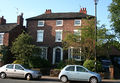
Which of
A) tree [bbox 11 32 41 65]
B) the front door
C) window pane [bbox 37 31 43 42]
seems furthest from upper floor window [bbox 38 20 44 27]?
tree [bbox 11 32 41 65]

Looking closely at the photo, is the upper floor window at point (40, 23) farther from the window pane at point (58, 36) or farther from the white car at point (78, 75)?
the white car at point (78, 75)

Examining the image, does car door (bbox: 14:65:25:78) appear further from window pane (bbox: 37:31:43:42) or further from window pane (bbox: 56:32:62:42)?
window pane (bbox: 37:31:43:42)

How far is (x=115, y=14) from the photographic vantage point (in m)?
18.6

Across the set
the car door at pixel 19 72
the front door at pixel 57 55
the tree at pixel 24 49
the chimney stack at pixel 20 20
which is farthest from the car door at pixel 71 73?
the chimney stack at pixel 20 20

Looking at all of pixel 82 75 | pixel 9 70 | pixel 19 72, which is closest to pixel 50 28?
pixel 9 70

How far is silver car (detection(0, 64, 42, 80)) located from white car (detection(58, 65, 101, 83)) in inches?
117

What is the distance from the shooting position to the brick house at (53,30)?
89.3 feet

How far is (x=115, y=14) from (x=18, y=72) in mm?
13011

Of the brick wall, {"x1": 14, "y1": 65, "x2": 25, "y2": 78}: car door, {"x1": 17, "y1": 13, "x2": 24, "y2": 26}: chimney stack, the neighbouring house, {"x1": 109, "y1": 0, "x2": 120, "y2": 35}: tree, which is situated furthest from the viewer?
{"x1": 17, "y1": 13, "x2": 24, "y2": 26}: chimney stack

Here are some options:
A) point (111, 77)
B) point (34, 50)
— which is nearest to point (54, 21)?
point (34, 50)

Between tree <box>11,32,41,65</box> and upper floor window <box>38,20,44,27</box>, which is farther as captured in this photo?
upper floor window <box>38,20,44,27</box>

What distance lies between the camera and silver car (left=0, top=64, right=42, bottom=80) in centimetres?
1518

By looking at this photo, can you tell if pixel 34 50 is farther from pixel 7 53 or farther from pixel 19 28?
pixel 19 28

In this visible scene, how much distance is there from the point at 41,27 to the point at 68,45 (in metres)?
8.47
